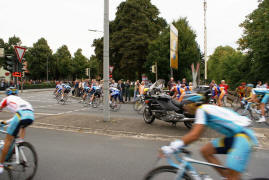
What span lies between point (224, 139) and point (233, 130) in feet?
0.86

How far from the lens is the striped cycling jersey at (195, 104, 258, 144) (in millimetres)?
2697

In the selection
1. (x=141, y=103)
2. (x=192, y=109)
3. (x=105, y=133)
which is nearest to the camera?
(x=192, y=109)

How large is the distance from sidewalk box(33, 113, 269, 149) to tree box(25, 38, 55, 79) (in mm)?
66781

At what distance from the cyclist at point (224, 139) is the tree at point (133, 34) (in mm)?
28826

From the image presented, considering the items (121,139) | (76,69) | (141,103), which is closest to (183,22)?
(141,103)

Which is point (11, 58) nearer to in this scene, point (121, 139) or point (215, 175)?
point (121, 139)

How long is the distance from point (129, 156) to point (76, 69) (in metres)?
73.6

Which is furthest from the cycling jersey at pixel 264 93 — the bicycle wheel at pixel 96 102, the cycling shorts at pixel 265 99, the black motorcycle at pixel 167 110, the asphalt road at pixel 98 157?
the bicycle wheel at pixel 96 102

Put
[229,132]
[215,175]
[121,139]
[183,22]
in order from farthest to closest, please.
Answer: [183,22]
[121,139]
[215,175]
[229,132]

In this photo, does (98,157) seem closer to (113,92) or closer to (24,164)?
(24,164)

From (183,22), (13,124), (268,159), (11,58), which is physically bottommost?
(268,159)

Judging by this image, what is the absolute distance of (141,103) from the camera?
43.1 ft

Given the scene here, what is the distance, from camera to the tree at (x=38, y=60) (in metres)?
71.0

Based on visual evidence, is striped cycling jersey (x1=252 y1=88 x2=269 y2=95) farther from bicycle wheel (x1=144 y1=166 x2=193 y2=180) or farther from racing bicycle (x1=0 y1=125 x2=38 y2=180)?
racing bicycle (x1=0 y1=125 x2=38 y2=180)
